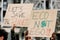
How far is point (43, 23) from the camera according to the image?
1096mm

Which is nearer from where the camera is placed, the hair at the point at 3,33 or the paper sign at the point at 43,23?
the paper sign at the point at 43,23

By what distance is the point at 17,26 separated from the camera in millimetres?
1198

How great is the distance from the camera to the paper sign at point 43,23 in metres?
1.07

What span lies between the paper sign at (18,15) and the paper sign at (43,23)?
4cm

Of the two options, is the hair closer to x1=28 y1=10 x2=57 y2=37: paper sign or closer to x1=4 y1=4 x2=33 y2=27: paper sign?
x1=4 y1=4 x2=33 y2=27: paper sign

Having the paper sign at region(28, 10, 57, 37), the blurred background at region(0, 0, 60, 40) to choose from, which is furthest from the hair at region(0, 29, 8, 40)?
the paper sign at region(28, 10, 57, 37)

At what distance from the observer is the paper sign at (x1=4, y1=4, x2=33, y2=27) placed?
1135mm

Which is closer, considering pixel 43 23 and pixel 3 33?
pixel 43 23

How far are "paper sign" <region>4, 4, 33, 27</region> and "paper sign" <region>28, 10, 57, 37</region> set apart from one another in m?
0.04

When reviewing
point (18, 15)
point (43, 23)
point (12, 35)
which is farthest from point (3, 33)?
point (43, 23)

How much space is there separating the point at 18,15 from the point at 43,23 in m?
0.16

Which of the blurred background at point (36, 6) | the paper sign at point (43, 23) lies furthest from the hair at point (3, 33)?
the paper sign at point (43, 23)

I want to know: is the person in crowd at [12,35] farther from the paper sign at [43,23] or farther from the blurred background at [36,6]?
the paper sign at [43,23]

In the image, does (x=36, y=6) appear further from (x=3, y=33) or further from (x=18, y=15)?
(x=3, y=33)
